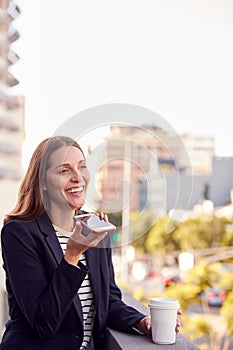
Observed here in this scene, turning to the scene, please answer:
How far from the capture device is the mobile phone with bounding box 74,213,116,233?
1.19 meters

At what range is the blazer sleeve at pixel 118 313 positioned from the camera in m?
1.44

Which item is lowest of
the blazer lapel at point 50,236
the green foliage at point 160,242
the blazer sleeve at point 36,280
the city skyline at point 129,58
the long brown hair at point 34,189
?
the green foliage at point 160,242

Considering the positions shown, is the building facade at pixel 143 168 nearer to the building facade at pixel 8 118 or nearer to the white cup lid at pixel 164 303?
the white cup lid at pixel 164 303

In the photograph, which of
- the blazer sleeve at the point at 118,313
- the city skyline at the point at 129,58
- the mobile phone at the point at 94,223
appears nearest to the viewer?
the mobile phone at the point at 94,223

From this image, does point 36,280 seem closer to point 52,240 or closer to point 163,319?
point 52,240

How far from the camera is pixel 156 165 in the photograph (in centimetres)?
129

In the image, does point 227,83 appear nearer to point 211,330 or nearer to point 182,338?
point 211,330

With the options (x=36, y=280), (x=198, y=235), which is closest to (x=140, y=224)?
(x=36, y=280)

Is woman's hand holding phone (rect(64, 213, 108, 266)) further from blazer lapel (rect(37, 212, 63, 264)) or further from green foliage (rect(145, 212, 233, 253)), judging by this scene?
green foliage (rect(145, 212, 233, 253))

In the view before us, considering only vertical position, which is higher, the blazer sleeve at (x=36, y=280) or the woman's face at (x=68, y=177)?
the woman's face at (x=68, y=177)

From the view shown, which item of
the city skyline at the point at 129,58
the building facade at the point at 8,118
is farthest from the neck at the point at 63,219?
the city skyline at the point at 129,58

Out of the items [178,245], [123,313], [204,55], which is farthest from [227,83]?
[123,313]

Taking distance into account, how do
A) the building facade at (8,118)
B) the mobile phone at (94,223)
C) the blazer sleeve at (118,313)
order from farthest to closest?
the building facade at (8,118)
the blazer sleeve at (118,313)
the mobile phone at (94,223)

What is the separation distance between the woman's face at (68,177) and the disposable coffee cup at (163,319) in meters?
0.22
